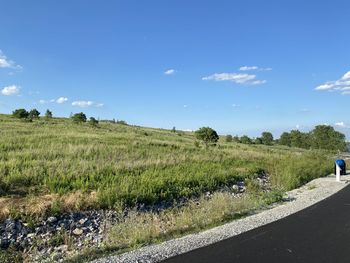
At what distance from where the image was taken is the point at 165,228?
10.1 metres

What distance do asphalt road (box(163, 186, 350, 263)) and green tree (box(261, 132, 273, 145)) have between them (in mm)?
87763

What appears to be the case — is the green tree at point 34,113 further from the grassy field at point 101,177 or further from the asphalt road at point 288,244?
the asphalt road at point 288,244

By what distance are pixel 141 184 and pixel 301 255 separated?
1022 centimetres

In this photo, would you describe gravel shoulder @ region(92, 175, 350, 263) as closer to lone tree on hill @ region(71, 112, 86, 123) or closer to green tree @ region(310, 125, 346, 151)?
lone tree on hill @ region(71, 112, 86, 123)

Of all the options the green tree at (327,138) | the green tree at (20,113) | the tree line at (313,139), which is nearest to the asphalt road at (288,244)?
the green tree at (20,113)

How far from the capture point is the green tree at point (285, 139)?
323 ft

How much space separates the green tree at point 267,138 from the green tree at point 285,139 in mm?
2571

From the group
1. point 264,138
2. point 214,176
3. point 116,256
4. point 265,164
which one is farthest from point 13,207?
point 264,138

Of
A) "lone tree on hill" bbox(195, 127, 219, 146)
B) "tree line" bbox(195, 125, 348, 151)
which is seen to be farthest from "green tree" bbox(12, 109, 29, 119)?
"tree line" bbox(195, 125, 348, 151)

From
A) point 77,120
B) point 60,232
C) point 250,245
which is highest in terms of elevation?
point 77,120

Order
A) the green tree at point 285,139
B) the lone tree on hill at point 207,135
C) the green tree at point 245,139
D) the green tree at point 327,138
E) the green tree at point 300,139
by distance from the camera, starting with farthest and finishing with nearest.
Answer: the green tree at point 285,139 → the green tree at point 300,139 → the green tree at point 245,139 → the green tree at point 327,138 → the lone tree on hill at point 207,135

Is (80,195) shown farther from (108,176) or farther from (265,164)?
(265,164)

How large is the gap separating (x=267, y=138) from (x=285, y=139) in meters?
4.49

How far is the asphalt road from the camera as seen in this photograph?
698 centimetres
